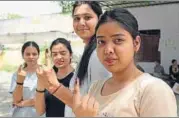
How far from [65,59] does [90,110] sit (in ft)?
2.72

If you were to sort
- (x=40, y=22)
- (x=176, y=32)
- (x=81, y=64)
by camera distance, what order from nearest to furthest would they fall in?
(x=81, y=64) → (x=176, y=32) → (x=40, y=22)

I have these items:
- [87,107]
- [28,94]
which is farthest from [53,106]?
[87,107]

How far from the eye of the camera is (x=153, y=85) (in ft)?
2.60

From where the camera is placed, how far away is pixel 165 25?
23.5 feet

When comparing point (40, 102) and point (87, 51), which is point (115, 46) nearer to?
point (87, 51)

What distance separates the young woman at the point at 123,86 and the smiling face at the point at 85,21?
1.18ft

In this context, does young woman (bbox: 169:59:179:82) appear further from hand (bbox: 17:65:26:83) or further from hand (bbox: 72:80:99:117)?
hand (bbox: 72:80:99:117)

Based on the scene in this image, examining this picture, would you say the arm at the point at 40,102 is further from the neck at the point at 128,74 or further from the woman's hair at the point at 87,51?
the neck at the point at 128,74

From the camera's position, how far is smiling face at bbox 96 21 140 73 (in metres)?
0.86

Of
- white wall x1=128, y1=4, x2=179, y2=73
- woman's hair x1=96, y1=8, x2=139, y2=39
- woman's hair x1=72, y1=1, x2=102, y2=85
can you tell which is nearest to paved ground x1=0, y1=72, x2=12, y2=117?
woman's hair x1=72, y1=1, x2=102, y2=85

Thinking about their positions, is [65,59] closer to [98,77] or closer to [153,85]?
[98,77]

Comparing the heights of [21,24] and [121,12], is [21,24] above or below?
above

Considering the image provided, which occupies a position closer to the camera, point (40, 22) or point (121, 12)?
point (121, 12)

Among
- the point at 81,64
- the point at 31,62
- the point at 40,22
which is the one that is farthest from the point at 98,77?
the point at 40,22
